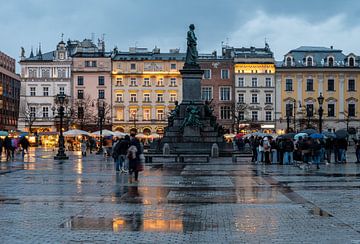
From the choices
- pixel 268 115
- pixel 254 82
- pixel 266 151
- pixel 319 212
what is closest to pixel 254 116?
pixel 268 115

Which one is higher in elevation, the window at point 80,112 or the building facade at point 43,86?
the building facade at point 43,86

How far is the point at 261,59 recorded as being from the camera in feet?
345

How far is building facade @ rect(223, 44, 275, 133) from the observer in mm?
105250

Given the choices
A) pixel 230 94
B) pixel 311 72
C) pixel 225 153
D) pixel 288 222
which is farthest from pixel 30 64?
pixel 288 222

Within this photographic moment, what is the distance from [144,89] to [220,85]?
40.8 feet

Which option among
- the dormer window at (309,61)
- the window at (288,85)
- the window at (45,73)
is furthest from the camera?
the window at (45,73)

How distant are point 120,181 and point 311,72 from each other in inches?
3274

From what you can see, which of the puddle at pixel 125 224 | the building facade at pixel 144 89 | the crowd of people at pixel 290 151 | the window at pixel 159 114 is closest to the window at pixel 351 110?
the building facade at pixel 144 89

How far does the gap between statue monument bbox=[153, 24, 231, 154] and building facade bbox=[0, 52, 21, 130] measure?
8212 centimetres

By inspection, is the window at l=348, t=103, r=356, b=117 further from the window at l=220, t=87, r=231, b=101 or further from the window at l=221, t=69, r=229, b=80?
the window at l=221, t=69, r=229, b=80

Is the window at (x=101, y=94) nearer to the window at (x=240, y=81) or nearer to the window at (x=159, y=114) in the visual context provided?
the window at (x=159, y=114)

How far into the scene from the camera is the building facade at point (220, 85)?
106625 mm

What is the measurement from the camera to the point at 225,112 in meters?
107

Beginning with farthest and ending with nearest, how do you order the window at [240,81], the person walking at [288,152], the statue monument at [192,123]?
the window at [240,81] → the statue monument at [192,123] → the person walking at [288,152]
